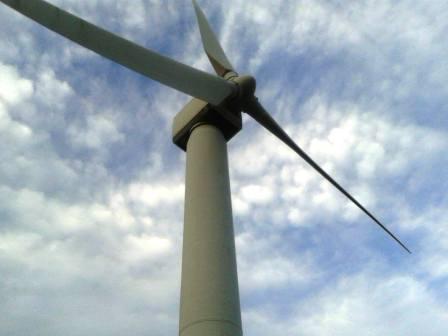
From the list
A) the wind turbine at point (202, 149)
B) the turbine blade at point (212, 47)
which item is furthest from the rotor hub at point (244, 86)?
the turbine blade at point (212, 47)

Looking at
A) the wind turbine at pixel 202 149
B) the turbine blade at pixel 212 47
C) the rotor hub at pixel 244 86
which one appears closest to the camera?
the wind turbine at pixel 202 149

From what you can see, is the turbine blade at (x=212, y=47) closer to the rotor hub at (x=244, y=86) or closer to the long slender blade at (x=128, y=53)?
the rotor hub at (x=244, y=86)

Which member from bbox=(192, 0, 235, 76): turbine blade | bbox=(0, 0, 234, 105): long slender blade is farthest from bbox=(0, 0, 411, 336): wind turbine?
bbox=(192, 0, 235, 76): turbine blade

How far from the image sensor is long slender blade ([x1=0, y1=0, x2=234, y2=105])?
10805 millimetres

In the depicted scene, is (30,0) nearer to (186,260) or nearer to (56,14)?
(56,14)

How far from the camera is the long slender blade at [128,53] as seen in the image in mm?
10805

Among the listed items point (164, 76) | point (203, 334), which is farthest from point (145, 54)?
point (203, 334)

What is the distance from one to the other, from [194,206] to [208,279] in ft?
7.92

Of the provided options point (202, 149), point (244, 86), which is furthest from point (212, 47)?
point (202, 149)

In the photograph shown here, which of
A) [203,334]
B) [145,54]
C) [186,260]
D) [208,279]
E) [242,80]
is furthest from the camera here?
[242,80]

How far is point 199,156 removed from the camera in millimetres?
12719

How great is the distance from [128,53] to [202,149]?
12.5ft

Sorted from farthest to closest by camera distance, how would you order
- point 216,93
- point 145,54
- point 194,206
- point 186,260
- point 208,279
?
point 216,93
point 145,54
point 194,206
point 186,260
point 208,279

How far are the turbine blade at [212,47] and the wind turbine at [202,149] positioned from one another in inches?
63.8
